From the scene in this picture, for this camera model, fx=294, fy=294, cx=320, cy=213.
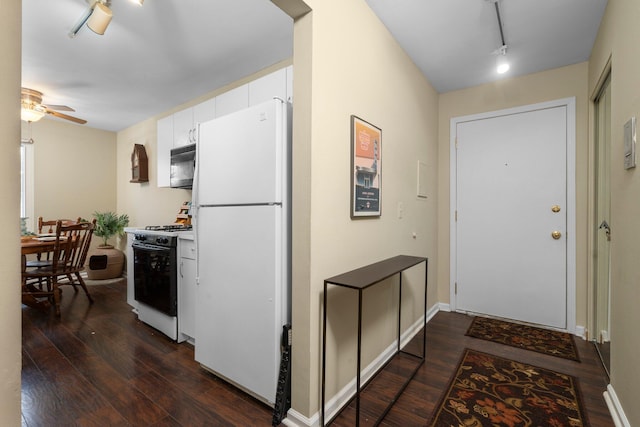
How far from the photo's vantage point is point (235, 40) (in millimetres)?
2500

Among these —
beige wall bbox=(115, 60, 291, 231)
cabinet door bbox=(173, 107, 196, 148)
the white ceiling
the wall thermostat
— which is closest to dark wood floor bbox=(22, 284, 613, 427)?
the wall thermostat

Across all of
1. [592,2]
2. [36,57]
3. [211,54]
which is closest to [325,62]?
[211,54]

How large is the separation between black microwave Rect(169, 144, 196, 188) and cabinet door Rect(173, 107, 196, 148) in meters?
0.13

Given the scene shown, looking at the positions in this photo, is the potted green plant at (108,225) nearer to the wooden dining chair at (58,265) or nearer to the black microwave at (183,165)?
the wooden dining chair at (58,265)

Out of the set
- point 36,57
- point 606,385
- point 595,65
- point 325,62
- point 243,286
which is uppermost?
point 36,57

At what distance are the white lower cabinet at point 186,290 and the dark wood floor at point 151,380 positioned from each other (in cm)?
17

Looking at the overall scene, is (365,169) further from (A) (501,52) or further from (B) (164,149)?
(B) (164,149)

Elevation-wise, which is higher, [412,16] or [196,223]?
[412,16]

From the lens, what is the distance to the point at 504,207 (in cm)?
314

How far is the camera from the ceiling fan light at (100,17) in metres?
1.87

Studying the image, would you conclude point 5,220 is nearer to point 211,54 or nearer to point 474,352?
point 211,54

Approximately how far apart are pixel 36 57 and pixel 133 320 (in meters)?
2.72

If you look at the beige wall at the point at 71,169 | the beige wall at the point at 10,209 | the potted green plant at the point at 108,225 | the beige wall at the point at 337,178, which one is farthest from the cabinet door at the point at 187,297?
the beige wall at the point at 71,169

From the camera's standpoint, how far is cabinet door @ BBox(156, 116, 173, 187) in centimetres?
379
